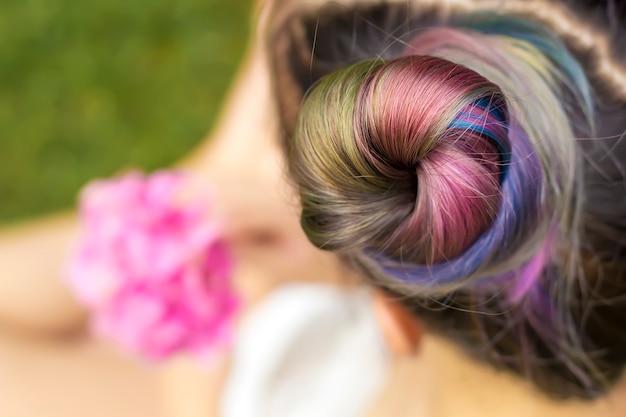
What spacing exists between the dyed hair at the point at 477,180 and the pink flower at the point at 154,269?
292mm

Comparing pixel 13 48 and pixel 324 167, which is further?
pixel 13 48

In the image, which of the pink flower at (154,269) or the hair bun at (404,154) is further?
the pink flower at (154,269)

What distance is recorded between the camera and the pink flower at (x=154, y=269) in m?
0.83

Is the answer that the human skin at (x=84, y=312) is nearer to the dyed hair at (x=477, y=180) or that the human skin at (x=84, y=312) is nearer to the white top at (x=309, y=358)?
the white top at (x=309, y=358)

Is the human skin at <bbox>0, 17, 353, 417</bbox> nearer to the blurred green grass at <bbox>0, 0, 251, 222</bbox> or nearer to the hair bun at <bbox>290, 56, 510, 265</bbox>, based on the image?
the hair bun at <bbox>290, 56, 510, 265</bbox>

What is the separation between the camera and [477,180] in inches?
16.2

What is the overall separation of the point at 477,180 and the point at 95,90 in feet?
4.95

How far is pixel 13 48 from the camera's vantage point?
171cm

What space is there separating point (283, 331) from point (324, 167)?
47 cm

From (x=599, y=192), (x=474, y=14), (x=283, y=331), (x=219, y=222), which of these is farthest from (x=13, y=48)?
(x=599, y=192)

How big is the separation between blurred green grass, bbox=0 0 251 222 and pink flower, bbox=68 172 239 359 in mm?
834

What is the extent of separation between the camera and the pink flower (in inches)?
32.7

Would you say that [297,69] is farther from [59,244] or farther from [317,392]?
[59,244]

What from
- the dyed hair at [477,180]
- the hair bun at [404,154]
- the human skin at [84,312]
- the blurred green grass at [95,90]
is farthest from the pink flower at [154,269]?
the blurred green grass at [95,90]
